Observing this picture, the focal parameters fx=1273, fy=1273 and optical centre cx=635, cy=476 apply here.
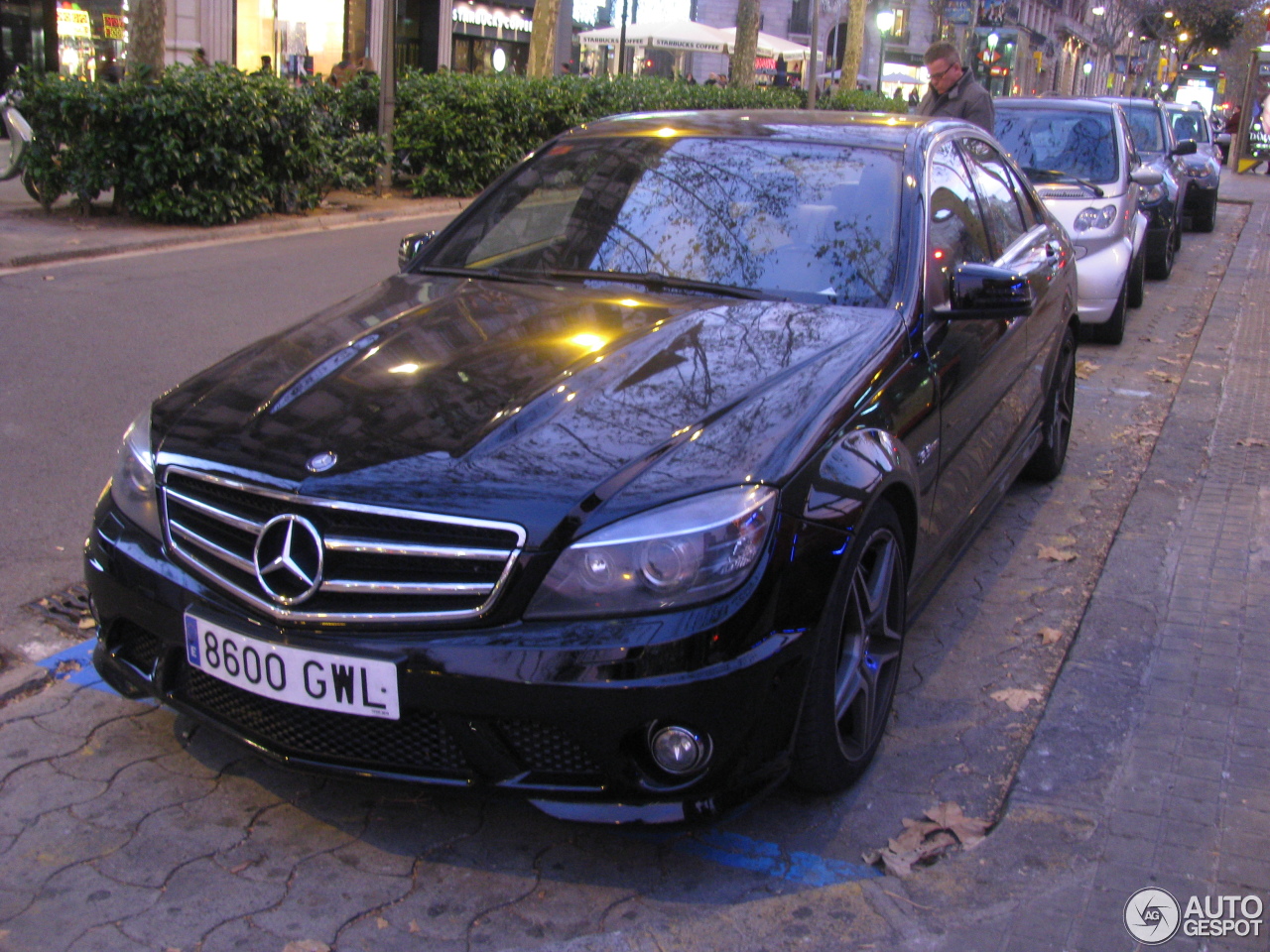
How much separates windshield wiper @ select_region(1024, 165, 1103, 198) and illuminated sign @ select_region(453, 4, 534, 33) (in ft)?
77.7

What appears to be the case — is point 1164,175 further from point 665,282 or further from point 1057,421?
point 665,282

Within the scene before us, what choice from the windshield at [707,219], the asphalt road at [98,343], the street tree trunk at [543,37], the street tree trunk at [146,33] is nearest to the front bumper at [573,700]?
the windshield at [707,219]

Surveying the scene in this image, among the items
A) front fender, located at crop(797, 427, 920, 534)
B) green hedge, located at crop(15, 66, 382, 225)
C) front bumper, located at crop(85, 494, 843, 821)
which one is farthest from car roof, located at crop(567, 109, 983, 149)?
green hedge, located at crop(15, 66, 382, 225)

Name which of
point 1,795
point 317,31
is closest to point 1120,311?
point 1,795

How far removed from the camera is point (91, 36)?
2127 cm

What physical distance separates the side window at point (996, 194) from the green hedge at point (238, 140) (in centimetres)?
873

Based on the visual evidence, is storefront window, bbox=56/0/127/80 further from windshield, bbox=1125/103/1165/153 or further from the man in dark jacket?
the man in dark jacket

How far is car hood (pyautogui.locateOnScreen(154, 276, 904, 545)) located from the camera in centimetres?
266

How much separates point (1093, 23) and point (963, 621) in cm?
9251

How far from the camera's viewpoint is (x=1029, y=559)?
5000 mm

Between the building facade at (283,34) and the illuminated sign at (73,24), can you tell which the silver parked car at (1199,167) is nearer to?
the building facade at (283,34)

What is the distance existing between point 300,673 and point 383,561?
0.29m

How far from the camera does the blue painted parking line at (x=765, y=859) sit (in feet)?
9.43

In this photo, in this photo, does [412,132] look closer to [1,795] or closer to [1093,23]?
[1,795]
